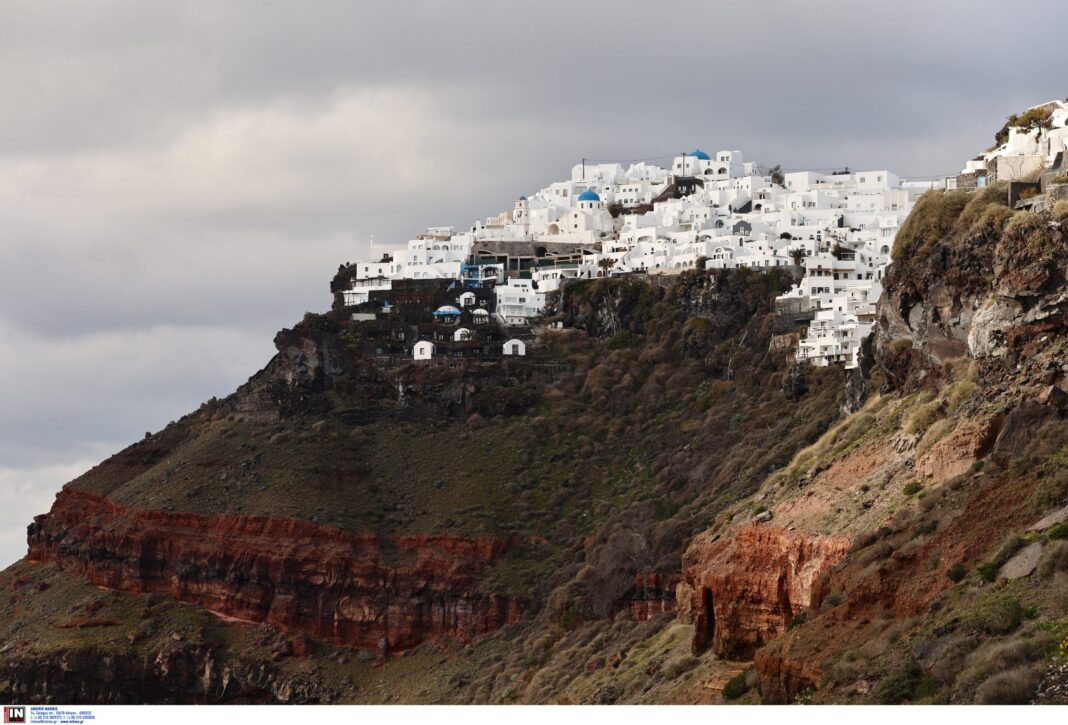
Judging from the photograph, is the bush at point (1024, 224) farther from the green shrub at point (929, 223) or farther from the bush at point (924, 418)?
the green shrub at point (929, 223)

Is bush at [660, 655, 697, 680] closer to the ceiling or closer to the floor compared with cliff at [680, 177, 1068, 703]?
closer to the floor

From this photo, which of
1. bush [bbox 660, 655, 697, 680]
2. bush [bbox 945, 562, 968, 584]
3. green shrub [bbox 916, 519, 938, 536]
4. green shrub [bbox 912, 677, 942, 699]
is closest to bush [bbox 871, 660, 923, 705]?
green shrub [bbox 912, 677, 942, 699]

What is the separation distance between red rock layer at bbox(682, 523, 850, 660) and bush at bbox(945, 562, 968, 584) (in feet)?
30.1

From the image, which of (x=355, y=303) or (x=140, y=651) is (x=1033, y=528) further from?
(x=355, y=303)

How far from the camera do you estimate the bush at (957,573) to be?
162ft

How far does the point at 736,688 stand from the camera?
5856 centimetres

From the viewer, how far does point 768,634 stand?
63.2 metres

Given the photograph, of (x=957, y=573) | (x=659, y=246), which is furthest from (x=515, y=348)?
(x=957, y=573)

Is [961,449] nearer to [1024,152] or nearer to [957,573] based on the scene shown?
[957,573]

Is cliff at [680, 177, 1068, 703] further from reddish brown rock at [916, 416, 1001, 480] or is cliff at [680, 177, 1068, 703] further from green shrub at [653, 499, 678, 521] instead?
green shrub at [653, 499, 678, 521]

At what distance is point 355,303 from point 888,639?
7296 cm

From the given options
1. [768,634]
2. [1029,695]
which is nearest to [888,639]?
[1029,695]

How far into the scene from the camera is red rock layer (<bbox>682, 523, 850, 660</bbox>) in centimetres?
6119

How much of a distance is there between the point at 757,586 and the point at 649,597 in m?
23.6
